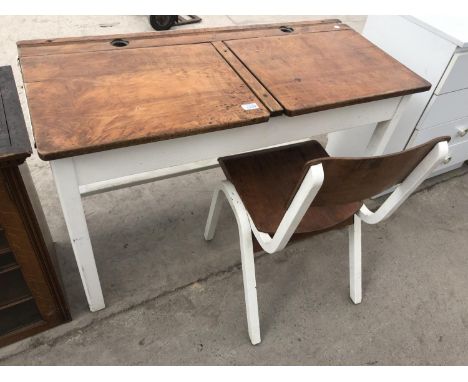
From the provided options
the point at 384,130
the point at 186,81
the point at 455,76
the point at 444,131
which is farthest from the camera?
the point at 444,131

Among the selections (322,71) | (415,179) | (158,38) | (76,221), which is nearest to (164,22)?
(158,38)

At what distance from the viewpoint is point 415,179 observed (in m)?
0.93

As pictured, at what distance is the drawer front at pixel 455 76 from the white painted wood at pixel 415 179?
66 cm

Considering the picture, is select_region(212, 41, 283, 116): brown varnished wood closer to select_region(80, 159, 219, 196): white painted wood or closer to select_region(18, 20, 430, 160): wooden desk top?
select_region(18, 20, 430, 160): wooden desk top

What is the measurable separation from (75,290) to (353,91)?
1167mm

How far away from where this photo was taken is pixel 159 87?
1.01 metres

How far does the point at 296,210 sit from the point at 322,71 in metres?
0.53

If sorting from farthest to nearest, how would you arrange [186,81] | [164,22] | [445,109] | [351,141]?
[164,22] < [351,141] < [445,109] < [186,81]

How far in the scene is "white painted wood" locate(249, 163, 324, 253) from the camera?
729 millimetres

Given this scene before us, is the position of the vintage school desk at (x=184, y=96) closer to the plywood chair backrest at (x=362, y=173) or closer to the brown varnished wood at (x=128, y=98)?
the brown varnished wood at (x=128, y=98)

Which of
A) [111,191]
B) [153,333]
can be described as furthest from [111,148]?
[111,191]

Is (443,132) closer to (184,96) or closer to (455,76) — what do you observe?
(455,76)

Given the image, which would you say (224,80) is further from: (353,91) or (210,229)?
(210,229)

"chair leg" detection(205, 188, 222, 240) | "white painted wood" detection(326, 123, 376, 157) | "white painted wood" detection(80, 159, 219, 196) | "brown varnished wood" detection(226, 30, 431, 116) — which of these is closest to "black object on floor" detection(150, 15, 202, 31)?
"white painted wood" detection(80, 159, 219, 196)
